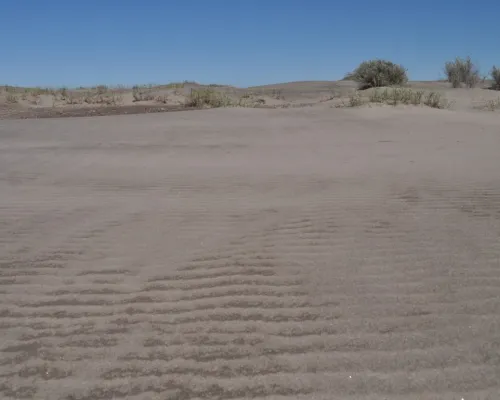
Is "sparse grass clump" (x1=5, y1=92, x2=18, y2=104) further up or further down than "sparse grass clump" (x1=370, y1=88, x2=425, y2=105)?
further up

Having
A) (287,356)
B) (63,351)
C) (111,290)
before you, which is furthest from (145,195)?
(287,356)

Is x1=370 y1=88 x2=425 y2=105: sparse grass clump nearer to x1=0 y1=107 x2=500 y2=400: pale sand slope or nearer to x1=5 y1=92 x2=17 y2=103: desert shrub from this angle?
x1=0 y1=107 x2=500 y2=400: pale sand slope

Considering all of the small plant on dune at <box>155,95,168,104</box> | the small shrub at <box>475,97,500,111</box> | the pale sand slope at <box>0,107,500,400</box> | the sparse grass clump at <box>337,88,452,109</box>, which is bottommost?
the pale sand slope at <box>0,107,500,400</box>

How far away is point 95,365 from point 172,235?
203 centimetres

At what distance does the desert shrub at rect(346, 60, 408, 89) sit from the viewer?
811 inches

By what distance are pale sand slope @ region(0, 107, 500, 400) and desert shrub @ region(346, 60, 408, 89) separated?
44.0 ft

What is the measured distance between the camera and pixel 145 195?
6.34 m

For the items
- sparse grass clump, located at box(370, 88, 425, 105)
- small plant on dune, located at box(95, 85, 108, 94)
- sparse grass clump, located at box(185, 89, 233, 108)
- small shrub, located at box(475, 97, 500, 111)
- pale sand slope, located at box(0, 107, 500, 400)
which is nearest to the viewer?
pale sand slope, located at box(0, 107, 500, 400)

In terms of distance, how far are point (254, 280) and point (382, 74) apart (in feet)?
60.3

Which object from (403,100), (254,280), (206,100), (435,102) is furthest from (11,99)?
(254,280)

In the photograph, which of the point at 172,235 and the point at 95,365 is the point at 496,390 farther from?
the point at 172,235

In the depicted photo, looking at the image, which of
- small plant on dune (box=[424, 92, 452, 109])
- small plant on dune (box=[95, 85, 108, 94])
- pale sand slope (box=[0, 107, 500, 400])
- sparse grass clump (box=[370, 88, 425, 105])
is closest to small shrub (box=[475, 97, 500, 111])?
small plant on dune (box=[424, 92, 452, 109])

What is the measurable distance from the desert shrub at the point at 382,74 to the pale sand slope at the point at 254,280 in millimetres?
13402

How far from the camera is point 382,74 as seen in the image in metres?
20.6
